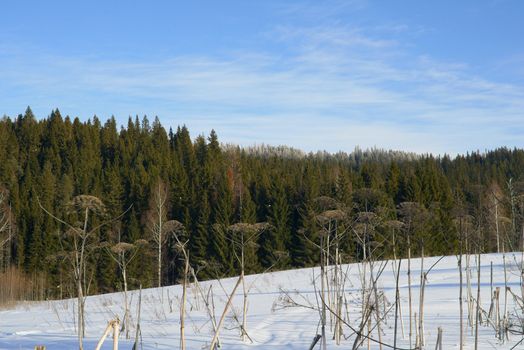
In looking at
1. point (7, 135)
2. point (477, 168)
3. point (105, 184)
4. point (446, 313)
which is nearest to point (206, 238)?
point (105, 184)

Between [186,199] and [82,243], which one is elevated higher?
[186,199]

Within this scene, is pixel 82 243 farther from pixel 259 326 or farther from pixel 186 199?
pixel 186 199

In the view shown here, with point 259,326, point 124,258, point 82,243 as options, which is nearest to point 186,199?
point 124,258

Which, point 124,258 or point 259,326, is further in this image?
point 124,258

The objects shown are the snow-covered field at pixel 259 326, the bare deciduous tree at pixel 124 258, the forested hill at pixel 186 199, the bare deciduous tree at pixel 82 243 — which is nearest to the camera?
the bare deciduous tree at pixel 82 243

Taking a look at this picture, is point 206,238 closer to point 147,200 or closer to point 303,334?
point 147,200

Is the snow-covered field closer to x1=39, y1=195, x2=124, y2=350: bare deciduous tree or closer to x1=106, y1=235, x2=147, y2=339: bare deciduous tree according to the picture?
x1=106, y1=235, x2=147, y2=339: bare deciduous tree

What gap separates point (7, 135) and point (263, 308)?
152ft

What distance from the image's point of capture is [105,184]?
141 ft

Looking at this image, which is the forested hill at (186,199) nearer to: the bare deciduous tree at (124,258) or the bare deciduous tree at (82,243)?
the bare deciduous tree at (124,258)

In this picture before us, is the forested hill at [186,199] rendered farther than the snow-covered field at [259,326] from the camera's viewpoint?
Yes

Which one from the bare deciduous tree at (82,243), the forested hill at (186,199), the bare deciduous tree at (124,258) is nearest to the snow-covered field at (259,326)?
the bare deciduous tree at (124,258)

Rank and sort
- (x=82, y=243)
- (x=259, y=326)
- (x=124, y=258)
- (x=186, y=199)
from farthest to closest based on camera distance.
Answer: (x=186, y=199), (x=124, y=258), (x=259, y=326), (x=82, y=243)

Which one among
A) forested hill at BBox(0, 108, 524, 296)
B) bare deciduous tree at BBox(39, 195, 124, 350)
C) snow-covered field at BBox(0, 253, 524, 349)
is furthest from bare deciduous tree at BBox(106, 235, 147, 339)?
forested hill at BBox(0, 108, 524, 296)
